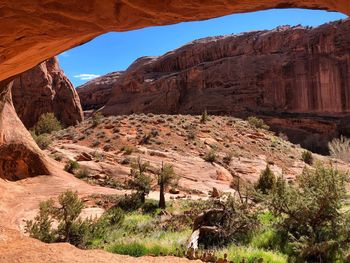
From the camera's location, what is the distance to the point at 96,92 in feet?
245

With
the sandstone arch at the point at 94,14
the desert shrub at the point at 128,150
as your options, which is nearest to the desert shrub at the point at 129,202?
the desert shrub at the point at 128,150

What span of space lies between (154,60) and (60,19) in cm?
6995

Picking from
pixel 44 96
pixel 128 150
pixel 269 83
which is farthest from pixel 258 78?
pixel 128 150

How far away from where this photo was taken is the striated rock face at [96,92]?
73.3 meters

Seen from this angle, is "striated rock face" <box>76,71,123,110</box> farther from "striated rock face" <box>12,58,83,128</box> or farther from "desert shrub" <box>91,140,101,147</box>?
"desert shrub" <box>91,140,101,147</box>

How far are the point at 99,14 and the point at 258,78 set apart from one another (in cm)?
5327

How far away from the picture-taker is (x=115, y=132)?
2788 centimetres

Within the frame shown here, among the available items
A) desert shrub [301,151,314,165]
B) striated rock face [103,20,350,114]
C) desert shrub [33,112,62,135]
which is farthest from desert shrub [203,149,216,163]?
striated rock face [103,20,350,114]

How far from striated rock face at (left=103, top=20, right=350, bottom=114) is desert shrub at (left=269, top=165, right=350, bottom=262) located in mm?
43636

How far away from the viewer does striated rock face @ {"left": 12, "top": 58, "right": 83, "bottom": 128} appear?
130ft

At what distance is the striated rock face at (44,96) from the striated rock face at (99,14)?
35.0 metres

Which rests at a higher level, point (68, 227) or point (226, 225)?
point (68, 227)

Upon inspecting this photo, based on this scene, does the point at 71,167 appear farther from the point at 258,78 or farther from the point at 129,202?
the point at 258,78

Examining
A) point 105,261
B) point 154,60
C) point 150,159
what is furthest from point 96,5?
point 154,60
